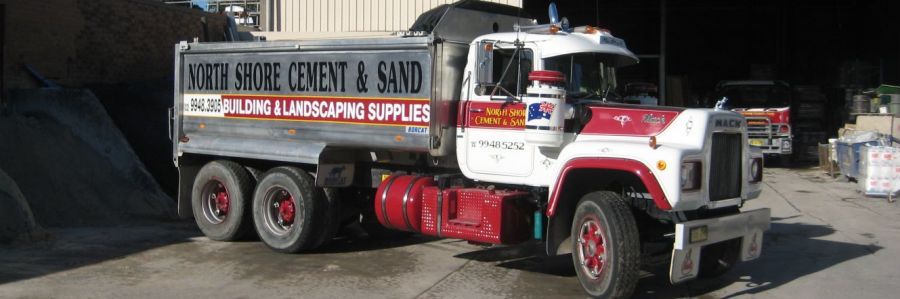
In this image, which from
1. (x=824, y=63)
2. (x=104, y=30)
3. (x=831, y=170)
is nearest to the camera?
(x=104, y=30)

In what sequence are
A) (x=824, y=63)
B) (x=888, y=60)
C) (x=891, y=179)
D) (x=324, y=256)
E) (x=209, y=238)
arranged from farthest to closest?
(x=824, y=63)
(x=888, y=60)
(x=891, y=179)
(x=209, y=238)
(x=324, y=256)

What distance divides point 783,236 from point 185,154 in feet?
25.7

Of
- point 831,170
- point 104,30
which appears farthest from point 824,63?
point 104,30

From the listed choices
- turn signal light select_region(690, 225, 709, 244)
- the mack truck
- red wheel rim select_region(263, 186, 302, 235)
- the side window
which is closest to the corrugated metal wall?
the mack truck

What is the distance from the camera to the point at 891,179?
48.9 feet

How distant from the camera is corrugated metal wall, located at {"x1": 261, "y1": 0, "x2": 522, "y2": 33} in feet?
66.9

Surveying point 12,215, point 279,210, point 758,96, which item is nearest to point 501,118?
point 279,210

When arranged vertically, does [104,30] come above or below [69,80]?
above

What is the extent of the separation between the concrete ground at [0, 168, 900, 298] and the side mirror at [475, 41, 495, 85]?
198cm

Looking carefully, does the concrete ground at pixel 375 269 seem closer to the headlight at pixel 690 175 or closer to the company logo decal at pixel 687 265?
the company logo decal at pixel 687 265

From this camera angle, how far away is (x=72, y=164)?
1249 cm

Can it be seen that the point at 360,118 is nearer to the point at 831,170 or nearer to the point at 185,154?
the point at 185,154

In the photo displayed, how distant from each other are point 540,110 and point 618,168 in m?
0.93

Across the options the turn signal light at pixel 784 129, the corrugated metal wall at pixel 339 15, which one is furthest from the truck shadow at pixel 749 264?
the corrugated metal wall at pixel 339 15
